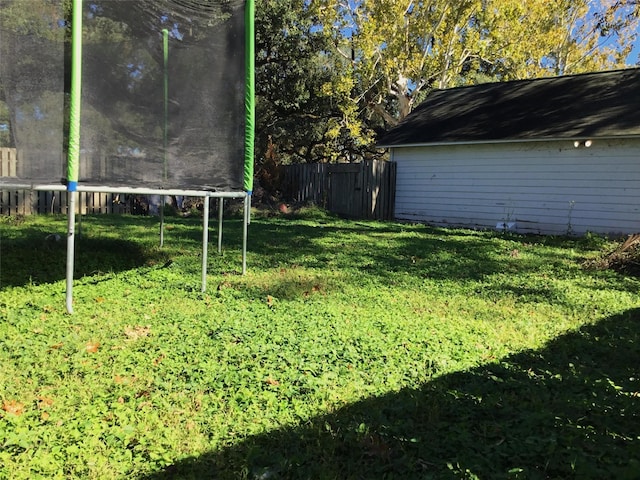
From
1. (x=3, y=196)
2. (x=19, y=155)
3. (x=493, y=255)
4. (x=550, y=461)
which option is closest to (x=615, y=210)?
(x=493, y=255)

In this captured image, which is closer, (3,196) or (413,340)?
(413,340)

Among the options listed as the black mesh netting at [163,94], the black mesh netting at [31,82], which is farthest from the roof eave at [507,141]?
the black mesh netting at [31,82]

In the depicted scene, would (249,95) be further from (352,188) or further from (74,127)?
(352,188)

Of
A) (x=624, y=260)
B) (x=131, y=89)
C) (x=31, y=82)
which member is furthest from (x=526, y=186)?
(x=31, y=82)

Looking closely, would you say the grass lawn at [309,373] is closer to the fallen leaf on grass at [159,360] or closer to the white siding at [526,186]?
the fallen leaf on grass at [159,360]

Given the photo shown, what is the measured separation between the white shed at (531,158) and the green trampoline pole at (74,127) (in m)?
11.4

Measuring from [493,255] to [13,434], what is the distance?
7470mm

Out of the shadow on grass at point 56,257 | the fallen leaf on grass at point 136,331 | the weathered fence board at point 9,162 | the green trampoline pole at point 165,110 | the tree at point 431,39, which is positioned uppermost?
the tree at point 431,39

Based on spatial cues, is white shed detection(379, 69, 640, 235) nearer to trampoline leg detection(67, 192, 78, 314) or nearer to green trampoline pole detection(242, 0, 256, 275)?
green trampoline pole detection(242, 0, 256, 275)

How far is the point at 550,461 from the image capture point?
220 cm

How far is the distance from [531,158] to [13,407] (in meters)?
13.0

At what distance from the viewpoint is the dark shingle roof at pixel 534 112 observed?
1195 cm

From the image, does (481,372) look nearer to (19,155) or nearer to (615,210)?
(19,155)

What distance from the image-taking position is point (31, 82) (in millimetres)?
4496
